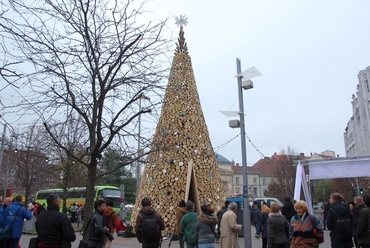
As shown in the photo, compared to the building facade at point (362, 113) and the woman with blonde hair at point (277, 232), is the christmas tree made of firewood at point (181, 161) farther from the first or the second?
the building facade at point (362, 113)

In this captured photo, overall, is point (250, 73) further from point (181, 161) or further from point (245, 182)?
point (181, 161)

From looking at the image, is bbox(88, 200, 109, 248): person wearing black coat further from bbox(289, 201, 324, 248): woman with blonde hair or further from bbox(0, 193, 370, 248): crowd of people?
bbox(289, 201, 324, 248): woman with blonde hair

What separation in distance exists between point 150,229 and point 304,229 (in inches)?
104

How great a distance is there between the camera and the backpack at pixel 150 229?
249 inches

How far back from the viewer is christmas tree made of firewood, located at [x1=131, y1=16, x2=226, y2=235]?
42.0ft

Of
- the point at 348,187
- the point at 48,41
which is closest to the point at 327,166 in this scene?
the point at 48,41

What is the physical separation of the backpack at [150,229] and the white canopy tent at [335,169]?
8.35 meters

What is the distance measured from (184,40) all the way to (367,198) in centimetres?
1051

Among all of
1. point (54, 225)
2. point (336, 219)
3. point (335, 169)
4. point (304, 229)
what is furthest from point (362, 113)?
point (54, 225)

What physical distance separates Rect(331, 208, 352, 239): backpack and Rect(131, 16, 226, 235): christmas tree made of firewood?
20.3 ft

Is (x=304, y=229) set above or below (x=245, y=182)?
below

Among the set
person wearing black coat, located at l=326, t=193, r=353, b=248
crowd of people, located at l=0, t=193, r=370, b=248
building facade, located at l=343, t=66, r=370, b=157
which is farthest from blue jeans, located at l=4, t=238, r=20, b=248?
building facade, located at l=343, t=66, r=370, b=157

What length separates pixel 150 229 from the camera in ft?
20.7

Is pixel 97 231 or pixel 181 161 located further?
pixel 181 161
